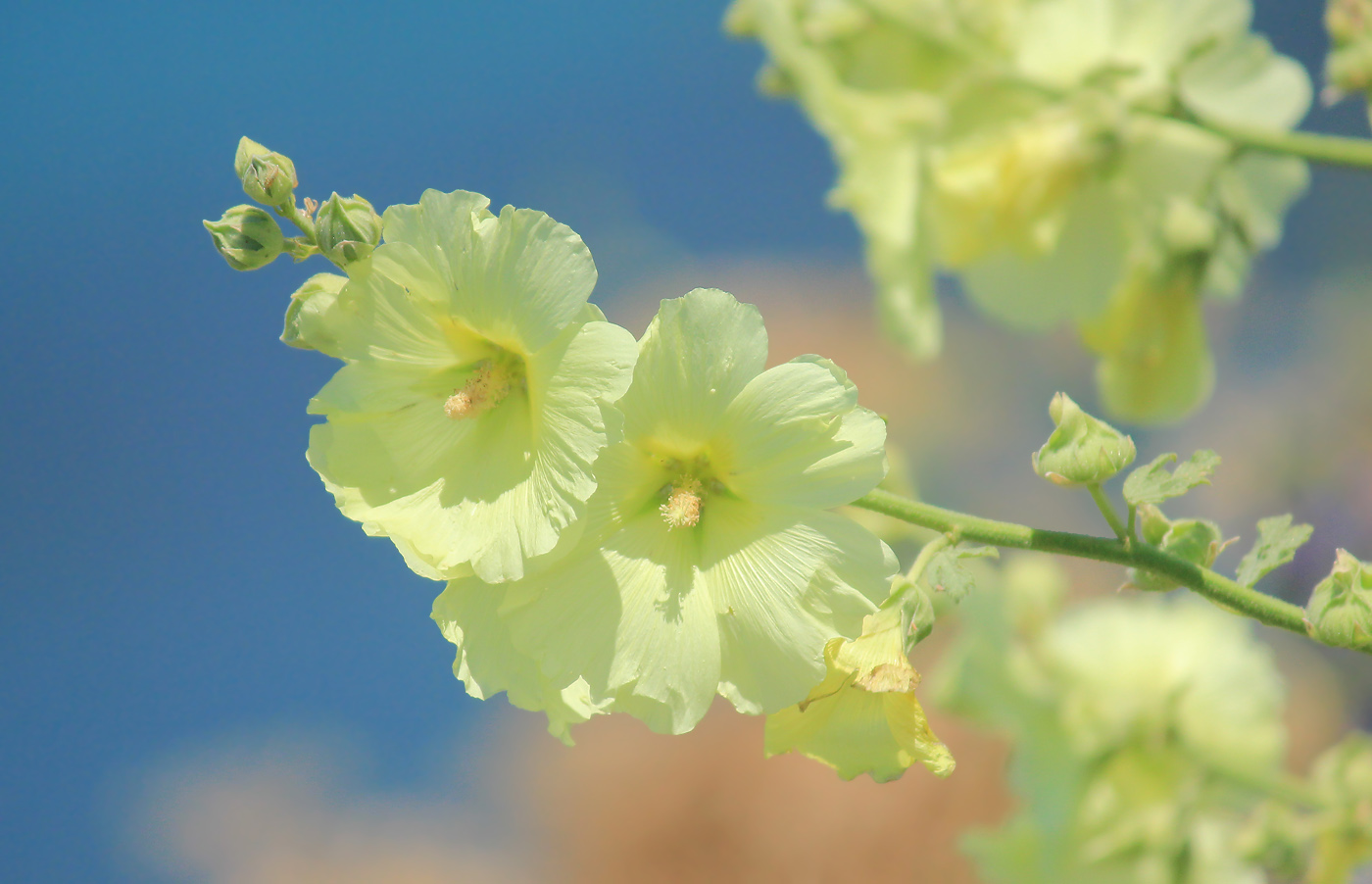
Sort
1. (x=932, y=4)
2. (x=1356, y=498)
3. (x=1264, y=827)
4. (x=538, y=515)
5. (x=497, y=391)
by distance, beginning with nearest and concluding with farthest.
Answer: (x=932, y=4) → (x=1264, y=827) → (x=538, y=515) → (x=497, y=391) → (x=1356, y=498)

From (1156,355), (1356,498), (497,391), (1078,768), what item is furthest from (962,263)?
(1356,498)

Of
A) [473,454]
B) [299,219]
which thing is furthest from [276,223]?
[473,454]

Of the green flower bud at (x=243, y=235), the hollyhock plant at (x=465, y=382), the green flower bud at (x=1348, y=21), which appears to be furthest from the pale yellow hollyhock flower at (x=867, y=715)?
the green flower bud at (x=243, y=235)

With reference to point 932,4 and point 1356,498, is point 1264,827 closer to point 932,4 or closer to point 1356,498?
point 932,4

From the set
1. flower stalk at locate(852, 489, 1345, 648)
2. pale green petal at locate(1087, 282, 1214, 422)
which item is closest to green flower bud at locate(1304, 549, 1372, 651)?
flower stalk at locate(852, 489, 1345, 648)

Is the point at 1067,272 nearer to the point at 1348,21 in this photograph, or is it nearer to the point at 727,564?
the point at 1348,21

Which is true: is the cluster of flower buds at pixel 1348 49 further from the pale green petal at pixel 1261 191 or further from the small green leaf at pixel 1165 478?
the small green leaf at pixel 1165 478

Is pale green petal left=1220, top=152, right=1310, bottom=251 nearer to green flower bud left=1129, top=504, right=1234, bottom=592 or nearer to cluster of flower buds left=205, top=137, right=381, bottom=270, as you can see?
green flower bud left=1129, top=504, right=1234, bottom=592
